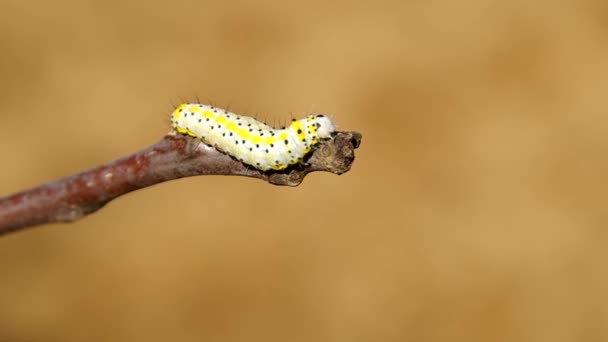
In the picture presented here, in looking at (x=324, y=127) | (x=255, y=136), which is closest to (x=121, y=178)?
(x=255, y=136)

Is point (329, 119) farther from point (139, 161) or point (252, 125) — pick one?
point (139, 161)

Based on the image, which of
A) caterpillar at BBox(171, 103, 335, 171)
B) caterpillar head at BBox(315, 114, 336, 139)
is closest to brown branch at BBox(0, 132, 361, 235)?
caterpillar at BBox(171, 103, 335, 171)

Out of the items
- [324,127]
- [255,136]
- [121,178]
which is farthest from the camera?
[255,136]

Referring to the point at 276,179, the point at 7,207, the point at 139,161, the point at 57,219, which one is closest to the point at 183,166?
the point at 139,161

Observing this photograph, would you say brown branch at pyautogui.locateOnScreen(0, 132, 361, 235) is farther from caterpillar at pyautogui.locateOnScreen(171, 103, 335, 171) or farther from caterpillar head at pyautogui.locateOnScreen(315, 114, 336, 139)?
caterpillar head at pyautogui.locateOnScreen(315, 114, 336, 139)

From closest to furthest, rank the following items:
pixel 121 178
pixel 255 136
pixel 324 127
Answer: pixel 121 178
pixel 324 127
pixel 255 136

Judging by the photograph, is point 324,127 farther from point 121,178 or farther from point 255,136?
point 121,178

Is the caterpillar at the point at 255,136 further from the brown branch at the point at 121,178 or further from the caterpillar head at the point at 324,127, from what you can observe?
the brown branch at the point at 121,178
